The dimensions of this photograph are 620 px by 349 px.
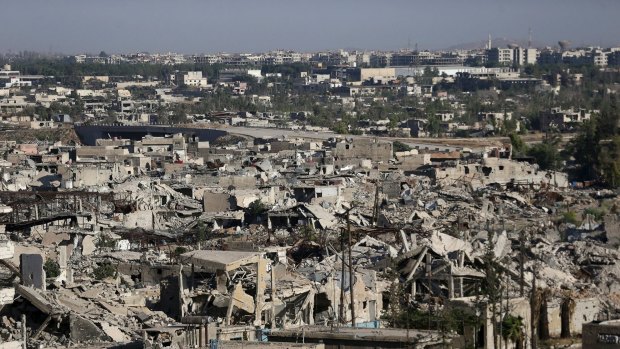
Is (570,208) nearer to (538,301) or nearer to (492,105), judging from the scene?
(538,301)

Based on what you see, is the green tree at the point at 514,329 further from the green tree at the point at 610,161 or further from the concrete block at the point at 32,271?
the green tree at the point at 610,161

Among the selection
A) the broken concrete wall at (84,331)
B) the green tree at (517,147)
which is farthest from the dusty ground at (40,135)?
the broken concrete wall at (84,331)

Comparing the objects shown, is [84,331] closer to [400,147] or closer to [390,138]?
[400,147]

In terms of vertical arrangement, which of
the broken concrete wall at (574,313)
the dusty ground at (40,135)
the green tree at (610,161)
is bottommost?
the dusty ground at (40,135)

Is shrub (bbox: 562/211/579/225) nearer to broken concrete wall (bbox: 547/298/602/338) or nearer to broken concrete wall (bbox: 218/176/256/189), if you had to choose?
broken concrete wall (bbox: 218/176/256/189)

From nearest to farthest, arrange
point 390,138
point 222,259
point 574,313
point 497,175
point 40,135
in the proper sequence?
point 222,259
point 574,313
point 497,175
point 390,138
point 40,135

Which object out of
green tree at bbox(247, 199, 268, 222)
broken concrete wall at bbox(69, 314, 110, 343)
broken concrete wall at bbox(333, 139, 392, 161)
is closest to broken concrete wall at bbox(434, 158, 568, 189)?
broken concrete wall at bbox(333, 139, 392, 161)

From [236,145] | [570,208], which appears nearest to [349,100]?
[236,145]

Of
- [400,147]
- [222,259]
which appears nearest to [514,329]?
[222,259]

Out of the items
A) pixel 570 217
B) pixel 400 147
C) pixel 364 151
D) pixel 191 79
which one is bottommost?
pixel 191 79
